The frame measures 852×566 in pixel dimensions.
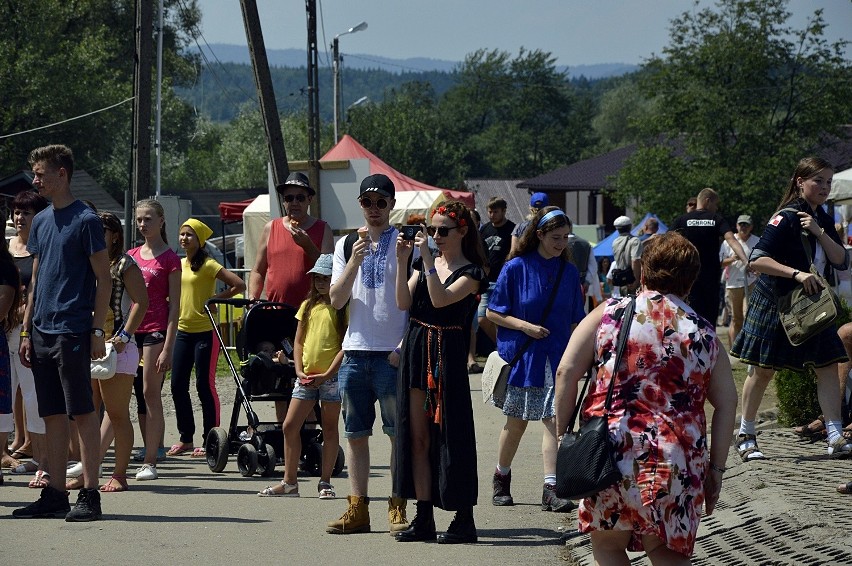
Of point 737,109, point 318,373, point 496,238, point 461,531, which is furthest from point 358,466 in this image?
point 737,109

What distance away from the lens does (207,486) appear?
8.64 m

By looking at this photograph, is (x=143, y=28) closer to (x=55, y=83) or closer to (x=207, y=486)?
(x=207, y=486)

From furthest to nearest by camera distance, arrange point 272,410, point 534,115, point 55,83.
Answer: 1. point 534,115
2. point 55,83
3. point 272,410

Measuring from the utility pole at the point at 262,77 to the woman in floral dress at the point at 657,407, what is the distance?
36.5 ft

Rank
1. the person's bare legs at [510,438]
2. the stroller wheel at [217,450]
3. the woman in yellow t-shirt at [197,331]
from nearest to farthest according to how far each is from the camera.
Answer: the person's bare legs at [510,438] → the stroller wheel at [217,450] → the woman in yellow t-shirt at [197,331]

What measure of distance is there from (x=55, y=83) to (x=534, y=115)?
79.2 meters

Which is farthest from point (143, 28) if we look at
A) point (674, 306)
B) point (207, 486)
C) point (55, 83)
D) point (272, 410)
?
point (55, 83)

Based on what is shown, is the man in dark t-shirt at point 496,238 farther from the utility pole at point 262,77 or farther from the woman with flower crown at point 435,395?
the woman with flower crown at point 435,395

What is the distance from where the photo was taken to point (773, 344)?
8367mm

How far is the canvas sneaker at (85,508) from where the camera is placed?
7172 millimetres

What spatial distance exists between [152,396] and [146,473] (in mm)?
548

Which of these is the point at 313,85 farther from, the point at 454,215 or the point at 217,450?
the point at 454,215

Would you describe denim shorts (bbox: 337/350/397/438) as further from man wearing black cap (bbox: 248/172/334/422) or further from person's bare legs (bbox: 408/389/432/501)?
man wearing black cap (bbox: 248/172/334/422)

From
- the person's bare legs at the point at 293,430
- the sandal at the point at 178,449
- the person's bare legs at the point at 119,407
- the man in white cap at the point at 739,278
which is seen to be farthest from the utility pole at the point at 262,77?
the person's bare legs at the point at 293,430
